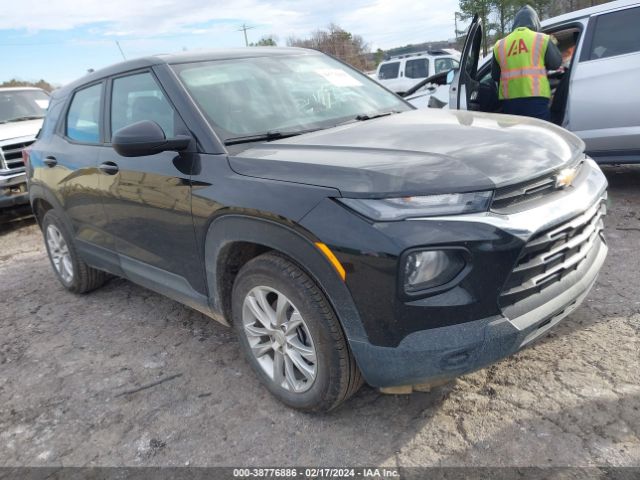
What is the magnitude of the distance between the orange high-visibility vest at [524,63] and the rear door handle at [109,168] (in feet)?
12.3

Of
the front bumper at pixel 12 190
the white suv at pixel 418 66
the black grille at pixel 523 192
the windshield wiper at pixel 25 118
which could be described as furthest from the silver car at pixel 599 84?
the white suv at pixel 418 66

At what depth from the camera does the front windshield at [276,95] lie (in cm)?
290

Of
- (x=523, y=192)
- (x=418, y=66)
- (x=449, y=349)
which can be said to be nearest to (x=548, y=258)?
(x=523, y=192)

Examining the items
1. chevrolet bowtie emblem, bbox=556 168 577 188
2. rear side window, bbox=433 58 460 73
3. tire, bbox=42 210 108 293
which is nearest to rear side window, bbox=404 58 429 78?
rear side window, bbox=433 58 460 73

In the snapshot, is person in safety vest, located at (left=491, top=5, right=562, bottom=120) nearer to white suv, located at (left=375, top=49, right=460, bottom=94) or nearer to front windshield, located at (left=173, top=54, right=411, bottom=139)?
front windshield, located at (left=173, top=54, right=411, bottom=139)

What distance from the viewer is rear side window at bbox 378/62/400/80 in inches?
683

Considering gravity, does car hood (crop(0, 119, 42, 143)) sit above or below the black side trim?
below

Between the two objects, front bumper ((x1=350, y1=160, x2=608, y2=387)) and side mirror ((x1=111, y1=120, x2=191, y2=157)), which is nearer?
front bumper ((x1=350, y1=160, x2=608, y2=387))

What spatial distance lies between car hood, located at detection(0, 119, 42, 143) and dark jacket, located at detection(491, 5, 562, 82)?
21.1 feet

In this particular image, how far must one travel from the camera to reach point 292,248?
2258 mm

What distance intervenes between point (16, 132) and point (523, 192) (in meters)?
7.74

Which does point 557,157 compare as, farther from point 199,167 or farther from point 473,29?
point 473,29

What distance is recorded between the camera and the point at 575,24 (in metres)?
5.44

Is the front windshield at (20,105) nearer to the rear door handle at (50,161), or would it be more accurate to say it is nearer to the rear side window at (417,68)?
the rear door handle at (50,161)
